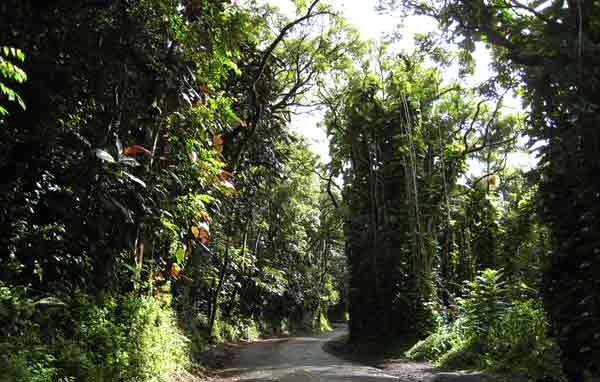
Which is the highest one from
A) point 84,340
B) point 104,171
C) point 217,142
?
point 217,142

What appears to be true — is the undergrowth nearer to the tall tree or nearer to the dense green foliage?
the tall tree

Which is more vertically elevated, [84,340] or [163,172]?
[163,172]

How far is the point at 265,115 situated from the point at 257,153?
4.64 ft

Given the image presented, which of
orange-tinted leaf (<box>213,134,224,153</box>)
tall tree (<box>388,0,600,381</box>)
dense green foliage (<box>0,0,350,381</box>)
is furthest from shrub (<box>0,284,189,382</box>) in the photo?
tall tree (<box>388,0,600,381</box>)

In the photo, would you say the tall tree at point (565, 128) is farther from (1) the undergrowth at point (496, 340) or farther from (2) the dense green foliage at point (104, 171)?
(2) the dense green foliage at point (104, 171)

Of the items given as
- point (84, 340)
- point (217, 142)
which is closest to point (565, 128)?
point (217, 142)

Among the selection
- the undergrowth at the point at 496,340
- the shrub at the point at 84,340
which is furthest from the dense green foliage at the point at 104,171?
the undergrowth at the point at 496,340

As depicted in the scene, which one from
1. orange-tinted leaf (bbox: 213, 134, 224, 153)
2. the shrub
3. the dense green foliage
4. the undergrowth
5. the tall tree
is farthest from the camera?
orange-tinted leaf (bbox: 213, 134, 224, 153)

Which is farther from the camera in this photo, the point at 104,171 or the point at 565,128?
the point at 104,171

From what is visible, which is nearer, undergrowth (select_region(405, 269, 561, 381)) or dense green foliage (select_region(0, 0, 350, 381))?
dense green foliage (select_region(0, 0, 350, 381))

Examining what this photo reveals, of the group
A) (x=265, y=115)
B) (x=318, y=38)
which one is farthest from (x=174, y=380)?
(x=318, y=38)

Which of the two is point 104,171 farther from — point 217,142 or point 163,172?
point 217,142

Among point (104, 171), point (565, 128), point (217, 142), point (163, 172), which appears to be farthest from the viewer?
point (217, 142)

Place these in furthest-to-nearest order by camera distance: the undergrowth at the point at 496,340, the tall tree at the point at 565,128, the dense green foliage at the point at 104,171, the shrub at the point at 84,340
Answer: the undergrowth at the point at 496,340, the dense green foliage at the point at 104,171, the tall tree at the point at 565,128, the shrub at the point at 84,340
